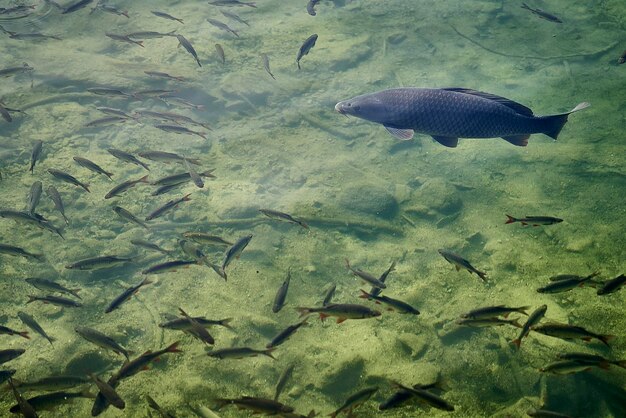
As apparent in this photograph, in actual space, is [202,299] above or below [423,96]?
below

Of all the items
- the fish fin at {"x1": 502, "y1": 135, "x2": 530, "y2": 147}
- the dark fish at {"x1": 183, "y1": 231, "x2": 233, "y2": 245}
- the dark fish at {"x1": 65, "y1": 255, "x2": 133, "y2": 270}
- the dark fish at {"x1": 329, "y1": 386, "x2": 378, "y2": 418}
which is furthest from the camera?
the dark fish at {"x1": 183, "y1": 231, "x2": 233, "y2": 245}

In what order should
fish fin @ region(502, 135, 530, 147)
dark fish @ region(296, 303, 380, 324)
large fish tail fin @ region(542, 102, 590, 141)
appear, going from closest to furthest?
dark fish @ region(296, 303, 380, 324) < large fish tail fin @ region(542, 102, 590, 141) < fish fin @ region(502, 135, 530, 147)

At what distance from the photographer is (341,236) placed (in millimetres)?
5977

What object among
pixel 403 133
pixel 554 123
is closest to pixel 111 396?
pixel 403 133

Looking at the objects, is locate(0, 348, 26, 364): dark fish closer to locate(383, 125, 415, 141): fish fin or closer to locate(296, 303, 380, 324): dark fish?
locate(296, 303, 380, 324): dark fish

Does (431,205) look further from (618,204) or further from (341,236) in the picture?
(618,204)

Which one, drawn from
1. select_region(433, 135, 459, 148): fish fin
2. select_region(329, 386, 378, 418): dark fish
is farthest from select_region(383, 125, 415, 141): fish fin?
select_region(329, 386, 378, 418): dark fish

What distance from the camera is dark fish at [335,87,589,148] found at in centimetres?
415

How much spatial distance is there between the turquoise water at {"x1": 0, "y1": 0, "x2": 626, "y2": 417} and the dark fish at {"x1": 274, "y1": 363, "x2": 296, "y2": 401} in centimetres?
26

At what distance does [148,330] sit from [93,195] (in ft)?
11.4

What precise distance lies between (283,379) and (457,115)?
142 inches

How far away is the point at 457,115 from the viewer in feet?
13.9

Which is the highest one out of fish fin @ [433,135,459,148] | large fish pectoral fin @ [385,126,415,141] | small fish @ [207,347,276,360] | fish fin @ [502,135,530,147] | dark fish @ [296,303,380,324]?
fish fin @ [502,135,530,147]

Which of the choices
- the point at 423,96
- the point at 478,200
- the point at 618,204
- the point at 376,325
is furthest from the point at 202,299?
the point at 618,204
